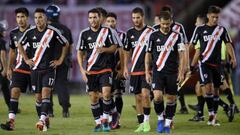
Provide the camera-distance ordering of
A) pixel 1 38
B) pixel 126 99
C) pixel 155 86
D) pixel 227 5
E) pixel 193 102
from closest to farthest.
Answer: pixel 155 86, pixel 1 38, pixel 193 102, pixel 126 99, pixel 227 5

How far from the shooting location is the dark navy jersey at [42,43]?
50.8 feet

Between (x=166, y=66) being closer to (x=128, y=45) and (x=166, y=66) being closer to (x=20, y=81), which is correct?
(x=128, y=45)

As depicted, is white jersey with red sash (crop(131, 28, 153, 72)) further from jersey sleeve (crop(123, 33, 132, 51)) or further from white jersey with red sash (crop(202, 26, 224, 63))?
white jersey with red sash (crop(202, 26, 224, 63))

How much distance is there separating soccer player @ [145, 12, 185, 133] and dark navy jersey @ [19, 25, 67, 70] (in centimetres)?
193

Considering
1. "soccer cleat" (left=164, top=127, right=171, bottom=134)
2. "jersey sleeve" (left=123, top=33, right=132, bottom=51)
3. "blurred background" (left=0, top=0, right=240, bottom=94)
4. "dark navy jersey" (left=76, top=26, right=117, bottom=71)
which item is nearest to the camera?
"soccer cleat" (left=164, top=127, right=171, bottom=134)

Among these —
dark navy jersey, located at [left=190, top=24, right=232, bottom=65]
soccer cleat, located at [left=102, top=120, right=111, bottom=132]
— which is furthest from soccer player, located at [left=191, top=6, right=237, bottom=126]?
soccer cleat, located at [left=102, top=120, right=111, bottom=132]

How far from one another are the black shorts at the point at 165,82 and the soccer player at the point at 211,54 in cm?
174

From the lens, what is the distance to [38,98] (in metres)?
15.7

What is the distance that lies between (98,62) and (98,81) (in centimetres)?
37

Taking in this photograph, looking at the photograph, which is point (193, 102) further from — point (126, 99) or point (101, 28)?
point (101, 28)

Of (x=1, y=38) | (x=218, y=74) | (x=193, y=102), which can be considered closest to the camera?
(x=218, y=74)

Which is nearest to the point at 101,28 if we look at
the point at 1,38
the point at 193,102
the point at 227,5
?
the point at 1,38

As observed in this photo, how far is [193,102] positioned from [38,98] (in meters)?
8.61

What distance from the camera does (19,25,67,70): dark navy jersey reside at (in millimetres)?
15469
